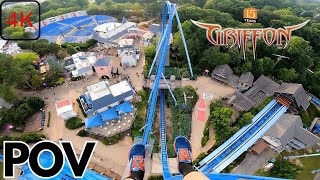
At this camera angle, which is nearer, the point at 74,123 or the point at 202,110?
the point at 74,123

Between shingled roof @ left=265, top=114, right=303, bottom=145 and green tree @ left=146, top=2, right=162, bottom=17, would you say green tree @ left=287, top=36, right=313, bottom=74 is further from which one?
green tree @ left=146, top=2, right=162, bottom=17

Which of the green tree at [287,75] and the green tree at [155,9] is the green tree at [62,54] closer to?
the green tree at [155,9]

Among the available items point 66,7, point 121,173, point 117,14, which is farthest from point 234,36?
point 66,7

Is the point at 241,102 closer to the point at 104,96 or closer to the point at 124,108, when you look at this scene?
the point at 124,108

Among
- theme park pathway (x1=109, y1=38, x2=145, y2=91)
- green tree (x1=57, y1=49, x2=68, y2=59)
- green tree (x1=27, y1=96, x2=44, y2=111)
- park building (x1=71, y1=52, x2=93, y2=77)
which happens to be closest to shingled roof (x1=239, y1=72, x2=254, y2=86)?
theme park pathway (x1=109, y1=38, x2=145, y2=91)

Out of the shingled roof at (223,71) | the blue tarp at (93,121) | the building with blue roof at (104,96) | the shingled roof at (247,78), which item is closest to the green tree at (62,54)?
the building with blue roof at (104,96)

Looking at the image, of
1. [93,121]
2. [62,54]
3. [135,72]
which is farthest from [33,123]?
[135,72]
